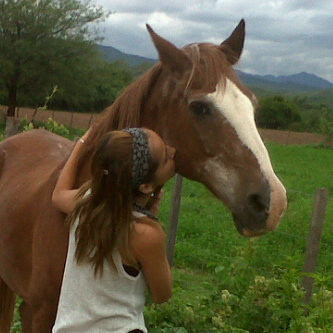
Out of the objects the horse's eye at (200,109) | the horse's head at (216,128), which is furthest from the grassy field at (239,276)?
the horse's eye at (200,109)

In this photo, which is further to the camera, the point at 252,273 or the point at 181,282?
the point at 181,282

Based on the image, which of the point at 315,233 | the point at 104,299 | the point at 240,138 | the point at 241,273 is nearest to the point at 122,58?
the point at 315,233

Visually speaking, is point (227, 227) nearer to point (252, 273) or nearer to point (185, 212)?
point (185, 212)

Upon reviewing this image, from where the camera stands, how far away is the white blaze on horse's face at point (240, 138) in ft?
5.84

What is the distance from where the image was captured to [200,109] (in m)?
1.98

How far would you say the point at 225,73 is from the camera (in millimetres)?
2012

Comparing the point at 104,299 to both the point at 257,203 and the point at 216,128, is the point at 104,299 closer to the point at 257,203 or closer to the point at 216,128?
the point at 257,203

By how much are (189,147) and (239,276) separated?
1.48 meters

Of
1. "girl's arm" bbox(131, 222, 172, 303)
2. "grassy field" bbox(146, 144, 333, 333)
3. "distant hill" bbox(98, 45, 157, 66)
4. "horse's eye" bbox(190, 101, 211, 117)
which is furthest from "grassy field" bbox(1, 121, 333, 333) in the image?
"distant hill" bbox(98, 45, 157, 66)

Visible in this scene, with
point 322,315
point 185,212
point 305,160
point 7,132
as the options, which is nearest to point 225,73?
point 322,315

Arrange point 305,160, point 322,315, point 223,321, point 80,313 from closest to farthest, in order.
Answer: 1. point 80,313
2. point 322,315
3. point 223,321
4. point 305,160

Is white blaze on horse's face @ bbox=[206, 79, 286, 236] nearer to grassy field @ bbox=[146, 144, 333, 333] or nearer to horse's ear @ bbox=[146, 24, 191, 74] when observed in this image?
horse's ear @ bbox=[146, 24, 191, 74]

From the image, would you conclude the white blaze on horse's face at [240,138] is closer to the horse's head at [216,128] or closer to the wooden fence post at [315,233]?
the horse's head at [216,128]

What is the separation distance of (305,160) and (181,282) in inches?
636
